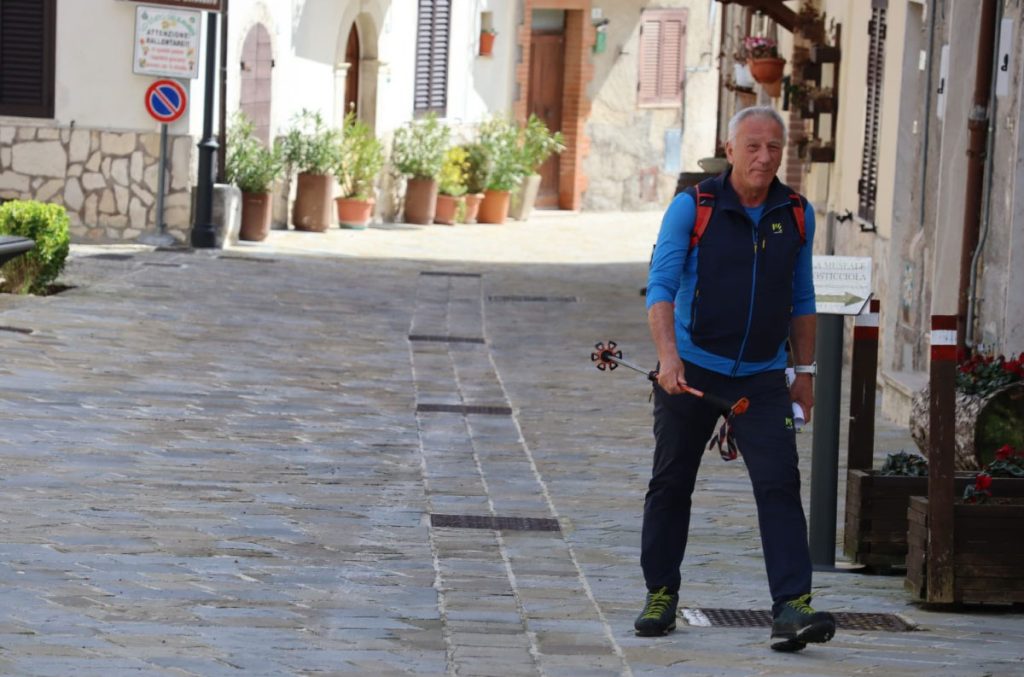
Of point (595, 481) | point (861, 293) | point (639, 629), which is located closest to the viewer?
point (639, 629)

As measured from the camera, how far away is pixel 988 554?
6.36m

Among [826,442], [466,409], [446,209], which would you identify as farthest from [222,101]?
[826,442]

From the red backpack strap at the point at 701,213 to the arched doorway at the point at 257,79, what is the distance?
16411mm

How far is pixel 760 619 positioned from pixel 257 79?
55.5 feet

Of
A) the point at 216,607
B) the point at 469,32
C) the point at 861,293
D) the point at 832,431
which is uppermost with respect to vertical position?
the point at 469,32

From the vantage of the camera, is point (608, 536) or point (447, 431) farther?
point (447, 431)

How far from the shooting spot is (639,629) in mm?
5879

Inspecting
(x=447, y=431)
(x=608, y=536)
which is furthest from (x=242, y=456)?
(x=608, y=536)

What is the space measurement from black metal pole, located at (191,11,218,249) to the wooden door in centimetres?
1218

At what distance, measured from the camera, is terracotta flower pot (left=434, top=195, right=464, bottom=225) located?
26.4 meters

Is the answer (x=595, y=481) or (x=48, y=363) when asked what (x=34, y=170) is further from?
(x=595, y=481)

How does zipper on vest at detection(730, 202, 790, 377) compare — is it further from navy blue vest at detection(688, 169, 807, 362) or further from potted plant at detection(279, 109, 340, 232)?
potted plant at detection(279, 109, 340, 232)

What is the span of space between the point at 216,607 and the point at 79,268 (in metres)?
11.7

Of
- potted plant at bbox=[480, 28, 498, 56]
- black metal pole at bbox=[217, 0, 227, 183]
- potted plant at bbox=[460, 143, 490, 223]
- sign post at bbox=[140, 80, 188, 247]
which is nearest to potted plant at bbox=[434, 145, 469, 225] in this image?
potted plant at bbox=[460, 143, 490, 223]
